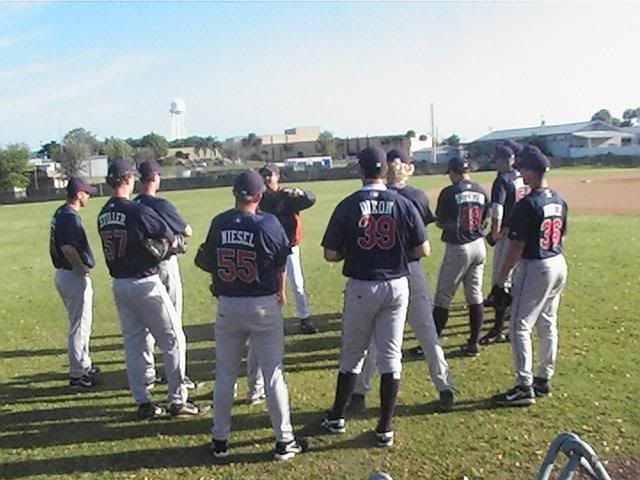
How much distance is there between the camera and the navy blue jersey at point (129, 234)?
19.5ft

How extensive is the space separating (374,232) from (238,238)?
111 centimetres

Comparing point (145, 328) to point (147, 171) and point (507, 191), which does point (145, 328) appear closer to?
point (147, 171)

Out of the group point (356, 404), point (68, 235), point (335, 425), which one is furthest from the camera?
point (68, 235)

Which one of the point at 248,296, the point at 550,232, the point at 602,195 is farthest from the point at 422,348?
the point at 602,195

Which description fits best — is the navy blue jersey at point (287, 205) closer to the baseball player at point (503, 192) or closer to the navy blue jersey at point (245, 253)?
the baseball player at point (503, 192)

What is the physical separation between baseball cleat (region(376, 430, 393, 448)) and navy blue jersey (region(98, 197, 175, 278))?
8.25 ft

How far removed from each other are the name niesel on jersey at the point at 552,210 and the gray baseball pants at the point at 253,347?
265cm

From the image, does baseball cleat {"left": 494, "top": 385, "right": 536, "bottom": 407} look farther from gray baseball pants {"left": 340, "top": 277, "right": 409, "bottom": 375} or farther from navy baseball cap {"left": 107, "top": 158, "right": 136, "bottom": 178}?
navy baseball cap {"left": 107, "top": 158, "right": 136, "bottom": 178}

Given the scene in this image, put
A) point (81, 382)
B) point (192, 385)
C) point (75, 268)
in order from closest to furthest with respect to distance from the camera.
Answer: point (75, 268)
point (192, 385)
point (81, 382)

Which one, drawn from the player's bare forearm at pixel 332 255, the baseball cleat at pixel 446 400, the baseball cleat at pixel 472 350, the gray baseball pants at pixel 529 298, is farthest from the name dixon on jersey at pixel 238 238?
the baseball cleat at pixel 472 350

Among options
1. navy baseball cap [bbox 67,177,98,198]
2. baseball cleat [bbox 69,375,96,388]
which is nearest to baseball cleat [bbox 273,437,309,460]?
baseball cleat [bbox 69,375,96,388]

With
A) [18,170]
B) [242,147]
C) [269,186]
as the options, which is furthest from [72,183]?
[242,147]

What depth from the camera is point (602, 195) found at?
104 feet

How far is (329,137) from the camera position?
12456 centimetres
